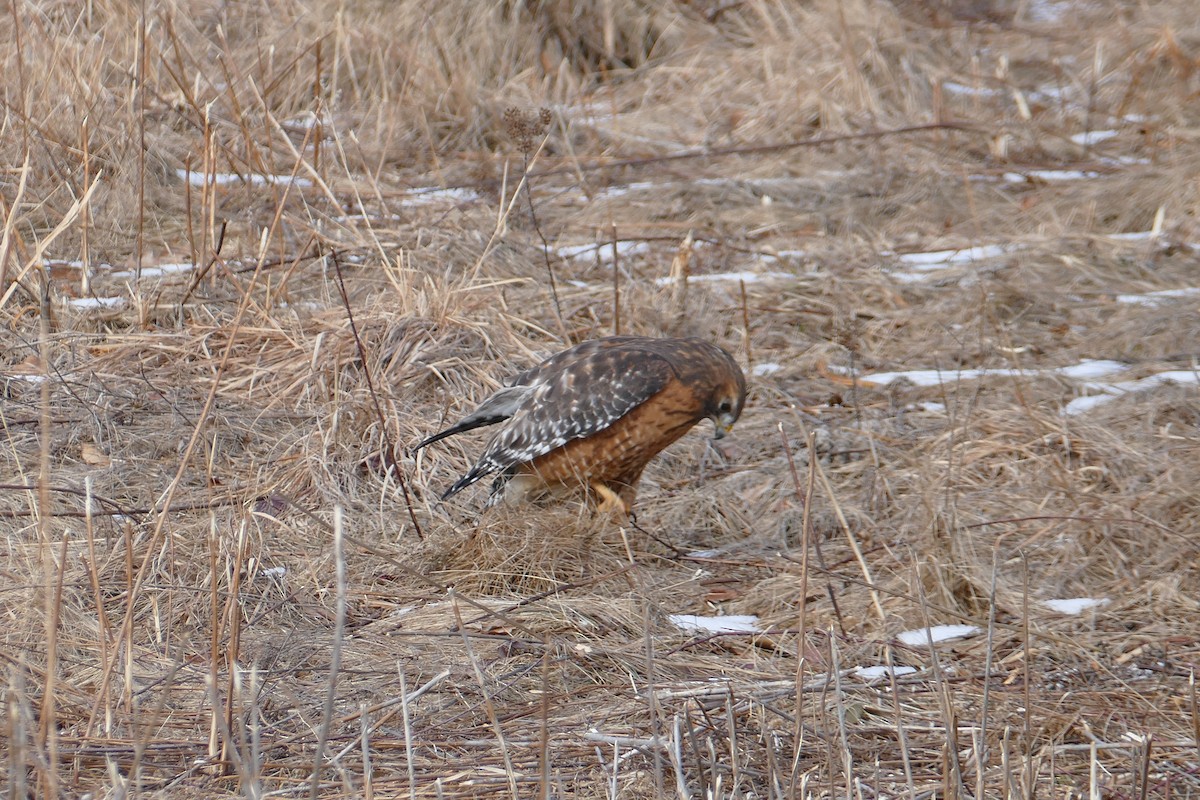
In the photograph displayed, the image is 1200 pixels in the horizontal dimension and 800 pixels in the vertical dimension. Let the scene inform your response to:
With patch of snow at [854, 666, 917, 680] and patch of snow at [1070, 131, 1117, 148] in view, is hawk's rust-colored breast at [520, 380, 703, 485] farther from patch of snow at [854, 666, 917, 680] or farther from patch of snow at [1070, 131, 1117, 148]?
patch of snow at [1070, 131, 1117, 148]

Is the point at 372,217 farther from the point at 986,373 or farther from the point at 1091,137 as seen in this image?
the point at 1091,137

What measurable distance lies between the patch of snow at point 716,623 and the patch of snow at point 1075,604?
2.96 feet

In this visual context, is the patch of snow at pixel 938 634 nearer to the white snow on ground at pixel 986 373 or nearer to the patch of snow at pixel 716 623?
the patch of snow at pixel 716 623

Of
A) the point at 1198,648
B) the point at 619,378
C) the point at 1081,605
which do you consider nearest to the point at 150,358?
the point at 619,378

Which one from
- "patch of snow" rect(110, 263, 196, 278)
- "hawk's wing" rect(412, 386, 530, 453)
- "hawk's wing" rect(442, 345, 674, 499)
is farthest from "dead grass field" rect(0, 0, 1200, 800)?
"hawk's wing" rect(412, 386, 530, 453)

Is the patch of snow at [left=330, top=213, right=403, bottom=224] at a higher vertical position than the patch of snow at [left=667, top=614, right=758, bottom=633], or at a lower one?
higher

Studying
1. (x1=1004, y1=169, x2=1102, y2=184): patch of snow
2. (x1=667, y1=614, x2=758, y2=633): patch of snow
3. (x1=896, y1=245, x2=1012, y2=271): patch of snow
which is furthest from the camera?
(x1=1004, y1=169, x2=1102, y2=184): patch of snow

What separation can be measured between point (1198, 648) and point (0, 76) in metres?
6.11

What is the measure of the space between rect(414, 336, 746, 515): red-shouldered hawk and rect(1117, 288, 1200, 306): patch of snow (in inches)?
116

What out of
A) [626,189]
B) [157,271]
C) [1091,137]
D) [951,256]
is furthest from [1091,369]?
[157,271]

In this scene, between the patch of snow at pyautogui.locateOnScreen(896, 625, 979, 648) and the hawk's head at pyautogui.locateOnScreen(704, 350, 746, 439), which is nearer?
the patch of snow at pyautogui.locateOnScreen(896, 625, 979, 648)

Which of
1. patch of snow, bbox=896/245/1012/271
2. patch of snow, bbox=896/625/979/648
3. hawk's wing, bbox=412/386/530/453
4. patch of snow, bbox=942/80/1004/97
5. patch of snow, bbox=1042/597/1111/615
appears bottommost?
patch of snow, bbox=896/245/1012/271

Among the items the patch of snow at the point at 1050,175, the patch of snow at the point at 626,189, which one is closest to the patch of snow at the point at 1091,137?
the patch of snow at the point at 1050,175

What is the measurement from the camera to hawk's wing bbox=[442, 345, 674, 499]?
485 centimetres
